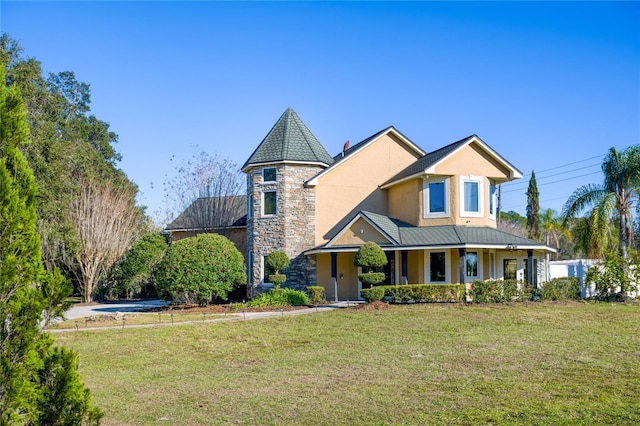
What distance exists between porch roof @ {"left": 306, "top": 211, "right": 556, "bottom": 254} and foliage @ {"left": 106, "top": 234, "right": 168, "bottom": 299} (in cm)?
1150

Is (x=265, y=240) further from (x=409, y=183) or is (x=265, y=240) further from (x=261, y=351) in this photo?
(x=261, y=351)

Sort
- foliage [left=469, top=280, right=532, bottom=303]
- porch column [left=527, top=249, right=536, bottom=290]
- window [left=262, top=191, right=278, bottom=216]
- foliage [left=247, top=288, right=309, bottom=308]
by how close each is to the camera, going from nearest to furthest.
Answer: foliage [left=469, top=280, right=532, bottom=303] < porch column [left=527, top=249, right=536, bottom=290] < foliage [left=247, top=288, right=309, bottom=308] < window [left=262, top=191, right=278, bottom=216]

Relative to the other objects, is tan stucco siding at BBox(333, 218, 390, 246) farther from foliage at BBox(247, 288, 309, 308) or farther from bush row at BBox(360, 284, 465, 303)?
bush row at BBox(360, 284, 465, 303)

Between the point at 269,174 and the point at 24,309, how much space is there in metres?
24.4

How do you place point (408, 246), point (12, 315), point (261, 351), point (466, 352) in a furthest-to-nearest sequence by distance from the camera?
1. point (408, 246)
2. point (261, 351)
3. point (466, 352)
4. point (12, 315)

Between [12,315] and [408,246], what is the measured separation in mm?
20498

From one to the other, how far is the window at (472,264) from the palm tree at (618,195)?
544cm

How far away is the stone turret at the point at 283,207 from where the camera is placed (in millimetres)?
29150

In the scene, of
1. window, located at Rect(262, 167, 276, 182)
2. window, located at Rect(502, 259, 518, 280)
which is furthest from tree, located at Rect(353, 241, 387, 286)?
window, located at Rect(262, 167, 276, 182)

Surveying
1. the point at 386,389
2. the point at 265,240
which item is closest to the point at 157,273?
the point at 265,240

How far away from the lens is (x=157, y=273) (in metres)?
26.1

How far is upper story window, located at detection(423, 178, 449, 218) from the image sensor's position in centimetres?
2731

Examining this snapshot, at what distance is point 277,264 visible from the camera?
27.8 meters

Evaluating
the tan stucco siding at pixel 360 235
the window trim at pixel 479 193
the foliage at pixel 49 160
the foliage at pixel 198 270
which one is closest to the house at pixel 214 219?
the foliage at pixel 49 160
